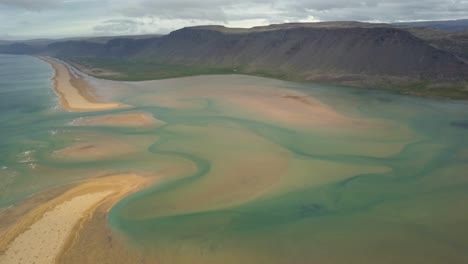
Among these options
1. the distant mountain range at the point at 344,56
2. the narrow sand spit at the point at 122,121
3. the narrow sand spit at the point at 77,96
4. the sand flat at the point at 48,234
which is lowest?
the sand flat at the point at 48,234

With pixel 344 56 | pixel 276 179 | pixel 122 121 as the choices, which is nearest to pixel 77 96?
pixel 122 121

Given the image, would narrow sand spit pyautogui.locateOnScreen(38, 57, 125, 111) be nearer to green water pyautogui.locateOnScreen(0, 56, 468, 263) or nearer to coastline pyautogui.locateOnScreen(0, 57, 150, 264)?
green water pyautogui.locateOnScreen(0, 56, 468, 263)

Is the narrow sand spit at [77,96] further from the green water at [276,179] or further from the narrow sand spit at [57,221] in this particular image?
the narrow sand spit at [57,221]

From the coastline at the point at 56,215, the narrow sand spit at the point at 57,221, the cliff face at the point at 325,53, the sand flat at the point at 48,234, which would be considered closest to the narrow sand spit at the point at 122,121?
the coastline at the point at 56,215

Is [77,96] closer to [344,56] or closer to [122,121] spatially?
[122,121]

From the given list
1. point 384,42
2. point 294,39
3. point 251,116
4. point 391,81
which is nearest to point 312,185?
point 251,116

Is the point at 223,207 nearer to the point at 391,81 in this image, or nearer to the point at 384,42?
the point at 391,81
